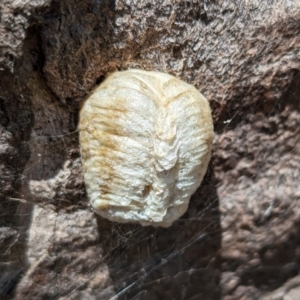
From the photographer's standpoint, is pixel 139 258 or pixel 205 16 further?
pixel 139 258

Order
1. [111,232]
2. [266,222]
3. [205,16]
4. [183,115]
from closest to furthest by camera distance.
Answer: [183,115], [205,16], [111,232], [266,222]

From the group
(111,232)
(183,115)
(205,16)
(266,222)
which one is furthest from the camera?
(266,222)

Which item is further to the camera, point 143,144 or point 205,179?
point 205,179

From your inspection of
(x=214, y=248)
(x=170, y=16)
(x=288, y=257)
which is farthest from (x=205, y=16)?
(x=288, y=257)

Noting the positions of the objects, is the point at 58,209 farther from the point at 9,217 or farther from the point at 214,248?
the point at 214,248

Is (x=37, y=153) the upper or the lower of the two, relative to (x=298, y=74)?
lower
